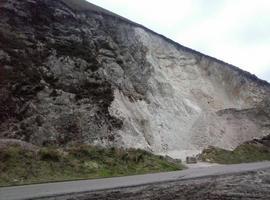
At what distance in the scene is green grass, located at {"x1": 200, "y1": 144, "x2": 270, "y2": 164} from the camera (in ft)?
131

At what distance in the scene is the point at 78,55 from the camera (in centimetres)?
4175

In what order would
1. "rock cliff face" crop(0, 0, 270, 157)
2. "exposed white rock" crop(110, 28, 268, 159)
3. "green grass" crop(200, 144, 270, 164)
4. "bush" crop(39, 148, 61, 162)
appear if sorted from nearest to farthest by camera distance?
"bush" crop(39, 148, 61, 162), "rock cliff face" crop(0, 0, 270, 157), "green grass" crop(200, 144, 270, 164), "exposed white rock" crop(110, 28, 268, 159)

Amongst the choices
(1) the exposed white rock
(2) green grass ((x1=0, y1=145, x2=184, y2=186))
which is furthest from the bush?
(1) the exposed white rock

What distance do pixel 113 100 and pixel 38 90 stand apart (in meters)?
7.15

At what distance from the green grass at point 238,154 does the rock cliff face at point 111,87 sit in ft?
7.04

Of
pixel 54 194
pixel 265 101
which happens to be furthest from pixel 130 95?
pixel 54 194

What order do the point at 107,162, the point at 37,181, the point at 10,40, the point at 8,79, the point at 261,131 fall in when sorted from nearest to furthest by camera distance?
the point at 37,181 < the point at 107,162 < the point at 8,79 < the point at 10,40 < the point at 261,131

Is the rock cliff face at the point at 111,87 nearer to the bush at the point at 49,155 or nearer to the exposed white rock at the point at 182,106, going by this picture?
the exposed white rock at the point at 182,106

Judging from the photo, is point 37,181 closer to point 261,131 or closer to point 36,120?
point 36,120

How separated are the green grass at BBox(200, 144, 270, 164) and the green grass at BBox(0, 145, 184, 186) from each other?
923 centimetres

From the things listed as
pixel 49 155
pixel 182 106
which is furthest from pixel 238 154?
pixel 49 155

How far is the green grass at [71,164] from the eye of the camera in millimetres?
21000

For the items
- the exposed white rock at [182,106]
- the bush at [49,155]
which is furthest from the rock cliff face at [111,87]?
the bush at [49,155]

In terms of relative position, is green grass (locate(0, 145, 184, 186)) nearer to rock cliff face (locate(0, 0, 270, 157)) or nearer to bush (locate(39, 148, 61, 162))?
bush (locate(39, 148, 61, 162))
